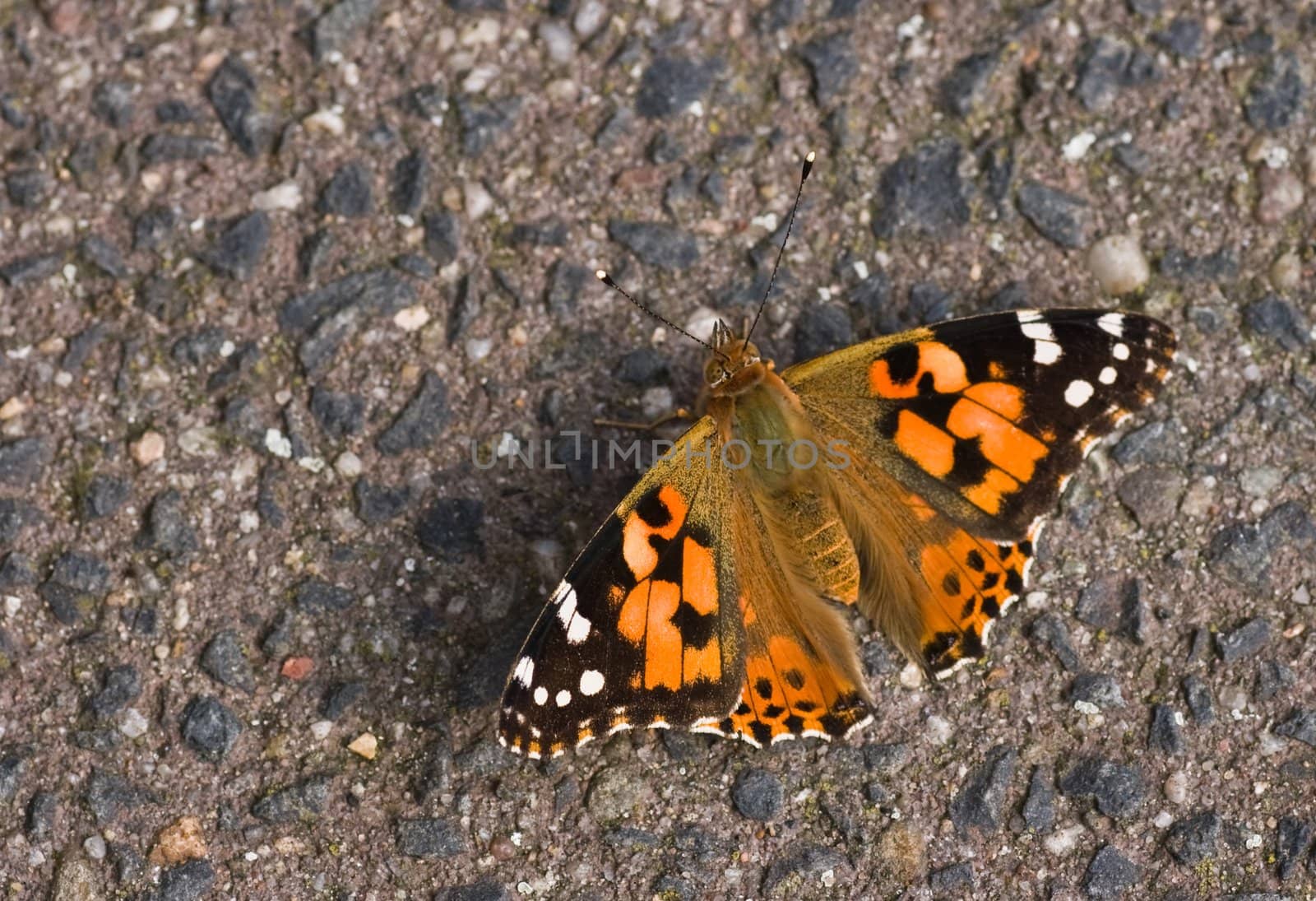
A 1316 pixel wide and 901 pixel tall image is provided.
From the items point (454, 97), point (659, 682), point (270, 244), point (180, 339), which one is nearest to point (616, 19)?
point (454, 97)

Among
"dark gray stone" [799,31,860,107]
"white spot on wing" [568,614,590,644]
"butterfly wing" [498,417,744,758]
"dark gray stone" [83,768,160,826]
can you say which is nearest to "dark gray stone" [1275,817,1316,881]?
"butterfly wing" [498,417,744,758]

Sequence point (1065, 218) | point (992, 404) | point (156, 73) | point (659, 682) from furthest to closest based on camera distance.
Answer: point (156, 73) → point (1065, 218) → point (992, 404) → point (659, 682)

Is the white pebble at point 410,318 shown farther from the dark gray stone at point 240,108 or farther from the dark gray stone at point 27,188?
the dark gray stone at point 27,188

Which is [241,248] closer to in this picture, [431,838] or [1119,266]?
[431,838]

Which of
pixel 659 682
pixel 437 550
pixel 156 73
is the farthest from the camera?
pixel 156 73

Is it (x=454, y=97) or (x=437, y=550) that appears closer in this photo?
(x=437, y=550)

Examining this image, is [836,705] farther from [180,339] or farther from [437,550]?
[180,339]

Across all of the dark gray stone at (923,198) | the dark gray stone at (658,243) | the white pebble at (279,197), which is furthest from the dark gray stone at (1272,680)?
the white pebble at (279,197)
